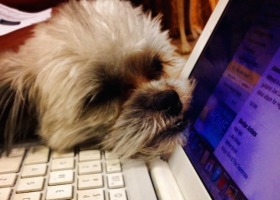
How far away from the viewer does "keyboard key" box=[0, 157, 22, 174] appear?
666 mm

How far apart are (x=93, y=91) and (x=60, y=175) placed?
228mm

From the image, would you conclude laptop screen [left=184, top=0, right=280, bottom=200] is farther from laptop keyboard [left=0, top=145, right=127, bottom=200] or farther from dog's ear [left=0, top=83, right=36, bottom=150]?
dog's ear [left=0, top=83, right=36, bottom=150]

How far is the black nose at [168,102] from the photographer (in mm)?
Result: 784

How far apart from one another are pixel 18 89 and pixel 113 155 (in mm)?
276

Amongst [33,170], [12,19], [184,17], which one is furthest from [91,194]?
[12,19]

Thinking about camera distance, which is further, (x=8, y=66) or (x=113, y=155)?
(x=8, y=66)

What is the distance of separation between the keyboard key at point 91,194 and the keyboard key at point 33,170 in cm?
10

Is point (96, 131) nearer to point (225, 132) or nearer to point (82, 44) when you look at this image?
point (82, 44)

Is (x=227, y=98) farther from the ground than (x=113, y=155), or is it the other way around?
(x=227, y=98)

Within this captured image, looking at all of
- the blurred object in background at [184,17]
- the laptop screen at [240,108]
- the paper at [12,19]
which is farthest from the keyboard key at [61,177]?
the paper at [12,19]

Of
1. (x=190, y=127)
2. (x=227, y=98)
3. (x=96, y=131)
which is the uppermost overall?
(x=227, y=98)

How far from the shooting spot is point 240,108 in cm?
53

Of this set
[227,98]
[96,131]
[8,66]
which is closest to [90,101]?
[96,131]

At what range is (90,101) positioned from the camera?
2.67 ft
